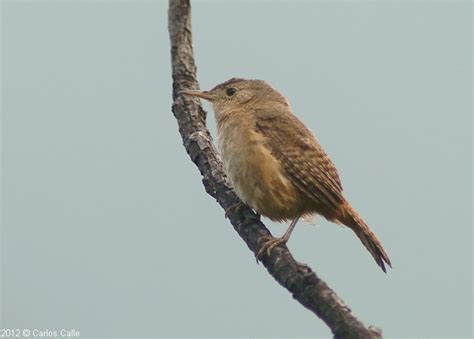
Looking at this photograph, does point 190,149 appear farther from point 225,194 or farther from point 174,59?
point 174,59

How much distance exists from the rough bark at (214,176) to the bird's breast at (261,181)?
0.15m

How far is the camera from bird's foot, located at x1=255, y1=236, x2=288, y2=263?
482cm

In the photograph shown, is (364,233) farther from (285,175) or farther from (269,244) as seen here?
(269,244)

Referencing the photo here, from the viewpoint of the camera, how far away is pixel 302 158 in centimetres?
595

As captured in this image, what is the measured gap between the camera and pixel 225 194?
6078 mm

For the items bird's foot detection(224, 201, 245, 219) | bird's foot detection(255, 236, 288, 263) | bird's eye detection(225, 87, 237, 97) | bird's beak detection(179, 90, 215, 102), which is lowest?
bird's foot detection(255, 236, 288, 263)

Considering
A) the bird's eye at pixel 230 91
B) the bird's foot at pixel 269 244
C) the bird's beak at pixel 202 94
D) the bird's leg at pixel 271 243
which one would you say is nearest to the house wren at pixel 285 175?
the bird's leg at pixel 271 243

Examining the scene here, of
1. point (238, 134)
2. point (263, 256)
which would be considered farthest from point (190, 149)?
point (263, 256)

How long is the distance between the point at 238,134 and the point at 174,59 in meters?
0.99

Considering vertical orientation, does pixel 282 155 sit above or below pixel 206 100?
below

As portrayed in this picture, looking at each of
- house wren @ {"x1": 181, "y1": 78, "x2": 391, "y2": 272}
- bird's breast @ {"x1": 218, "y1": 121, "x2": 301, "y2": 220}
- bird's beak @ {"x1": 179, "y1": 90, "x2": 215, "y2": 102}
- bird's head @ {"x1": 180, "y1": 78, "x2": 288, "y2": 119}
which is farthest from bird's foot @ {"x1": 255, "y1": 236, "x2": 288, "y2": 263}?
bird's head @ {"x1": 180, "y1": 78, "x2": 288, "y2": 119}

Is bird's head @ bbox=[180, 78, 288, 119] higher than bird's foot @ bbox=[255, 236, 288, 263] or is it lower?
higher

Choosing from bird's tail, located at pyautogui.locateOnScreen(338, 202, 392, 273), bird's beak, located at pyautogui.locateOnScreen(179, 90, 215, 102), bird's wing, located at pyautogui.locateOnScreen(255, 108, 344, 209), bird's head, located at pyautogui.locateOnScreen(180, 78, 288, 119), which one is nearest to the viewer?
bird's tail, located at pyautogui.locateOnScreen(338, 202, 392, 273)

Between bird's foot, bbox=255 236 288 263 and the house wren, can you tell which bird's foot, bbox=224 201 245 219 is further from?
bird's foot, bbox=255 236 288 263
